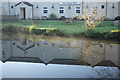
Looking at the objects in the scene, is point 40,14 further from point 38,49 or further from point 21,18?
point 38,49

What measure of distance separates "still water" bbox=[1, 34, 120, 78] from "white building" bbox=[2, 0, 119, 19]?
6.67ft

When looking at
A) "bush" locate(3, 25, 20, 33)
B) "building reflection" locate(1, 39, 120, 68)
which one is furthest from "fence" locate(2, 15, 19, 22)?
"building reflection" locate(1, 39, 120, 68)

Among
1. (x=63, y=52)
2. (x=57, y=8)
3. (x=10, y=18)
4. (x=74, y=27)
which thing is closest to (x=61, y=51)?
(x=63, y=52)

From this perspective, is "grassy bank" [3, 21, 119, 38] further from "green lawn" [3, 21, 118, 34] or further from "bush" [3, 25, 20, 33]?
"bush" [3, 25, 20, 33]

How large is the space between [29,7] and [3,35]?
7.40 ft

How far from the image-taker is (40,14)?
10.2 meters

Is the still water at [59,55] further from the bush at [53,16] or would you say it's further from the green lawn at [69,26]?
the bush at [53,16]

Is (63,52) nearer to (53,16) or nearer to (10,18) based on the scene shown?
(53,16)

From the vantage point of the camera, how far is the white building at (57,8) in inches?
388

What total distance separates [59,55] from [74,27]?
3.29m

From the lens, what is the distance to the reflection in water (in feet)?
17.0

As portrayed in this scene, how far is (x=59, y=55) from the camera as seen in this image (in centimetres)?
590

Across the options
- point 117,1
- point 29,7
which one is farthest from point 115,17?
point 29,7

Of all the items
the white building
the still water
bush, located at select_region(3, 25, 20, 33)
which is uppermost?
the white building
